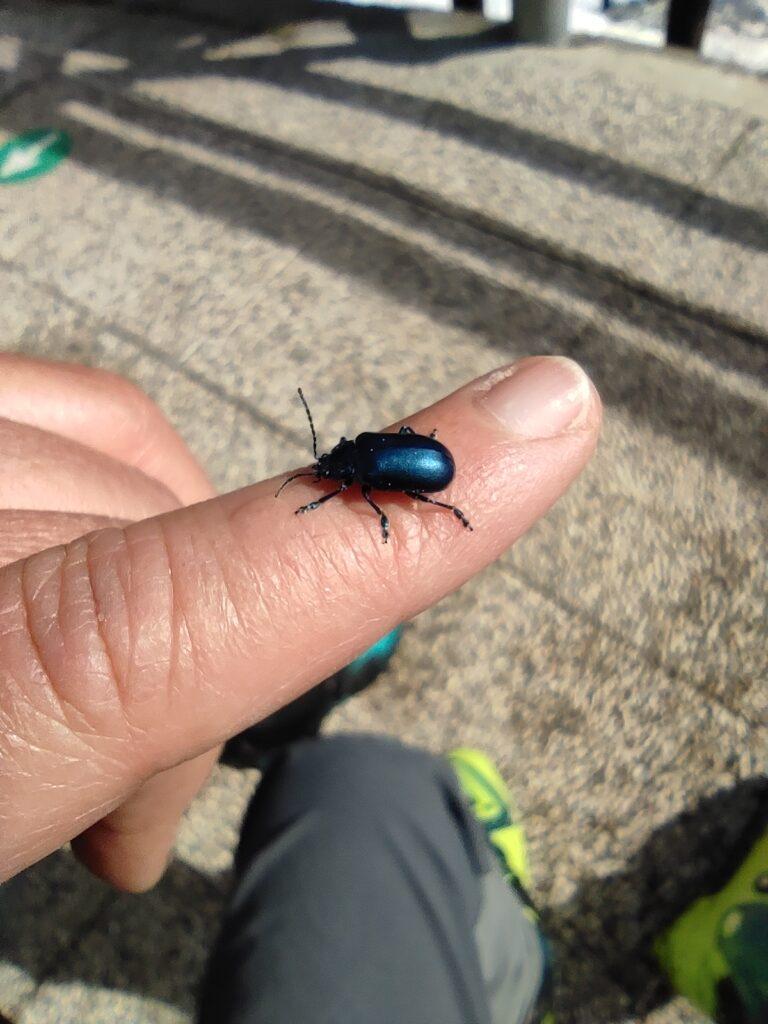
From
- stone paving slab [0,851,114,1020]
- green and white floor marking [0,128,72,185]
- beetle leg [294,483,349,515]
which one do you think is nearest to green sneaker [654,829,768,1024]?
beetle leg [294,483,349,515]

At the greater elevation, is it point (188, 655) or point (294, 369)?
point (188, 655)

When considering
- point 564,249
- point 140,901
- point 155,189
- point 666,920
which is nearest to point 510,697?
point 666,920

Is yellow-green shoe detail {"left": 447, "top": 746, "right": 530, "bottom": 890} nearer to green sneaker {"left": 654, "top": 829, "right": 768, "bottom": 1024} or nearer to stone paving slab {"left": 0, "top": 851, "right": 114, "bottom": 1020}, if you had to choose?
green sneaker {"left": 654, "top": 829, "right": 768, "bottom": 1024}

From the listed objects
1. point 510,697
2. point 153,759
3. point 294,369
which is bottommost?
point 510,697

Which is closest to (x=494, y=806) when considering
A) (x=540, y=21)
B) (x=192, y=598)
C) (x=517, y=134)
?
(x=192, y=598)

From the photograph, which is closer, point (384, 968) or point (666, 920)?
point (384, 968)

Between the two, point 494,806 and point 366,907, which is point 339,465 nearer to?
point 366,907

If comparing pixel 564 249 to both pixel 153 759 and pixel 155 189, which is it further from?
pixel 153 759
